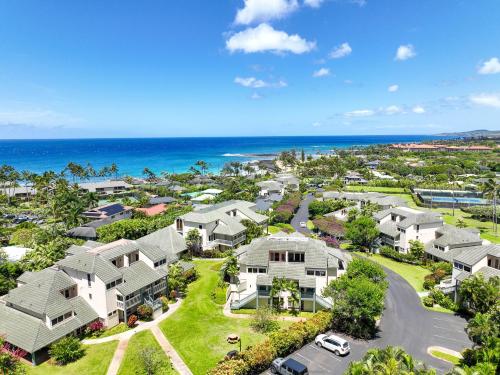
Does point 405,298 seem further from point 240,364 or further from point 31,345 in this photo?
point 31,345

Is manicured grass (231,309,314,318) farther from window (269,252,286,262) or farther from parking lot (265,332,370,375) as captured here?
window (269,252,286,262)

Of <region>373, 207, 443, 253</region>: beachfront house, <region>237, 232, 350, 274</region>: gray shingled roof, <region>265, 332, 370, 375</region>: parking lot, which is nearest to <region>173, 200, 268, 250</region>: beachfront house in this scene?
<region>237, 232, 350, 274</region>: gray shingled roof

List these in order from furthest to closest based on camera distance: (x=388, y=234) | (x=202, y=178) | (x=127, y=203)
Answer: (x=202, y=178) → (x=127, y=203) → (x=388, y=234)

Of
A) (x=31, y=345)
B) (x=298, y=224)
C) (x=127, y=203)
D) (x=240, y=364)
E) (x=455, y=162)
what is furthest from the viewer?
(x=455, y=162)

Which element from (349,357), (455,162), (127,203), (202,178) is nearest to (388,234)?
(349,357)

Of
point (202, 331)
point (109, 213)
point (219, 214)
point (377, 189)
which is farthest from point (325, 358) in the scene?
point (377, 189)

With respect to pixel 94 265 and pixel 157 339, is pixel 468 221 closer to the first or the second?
pixel 157 339

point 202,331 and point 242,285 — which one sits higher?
point 242,285
